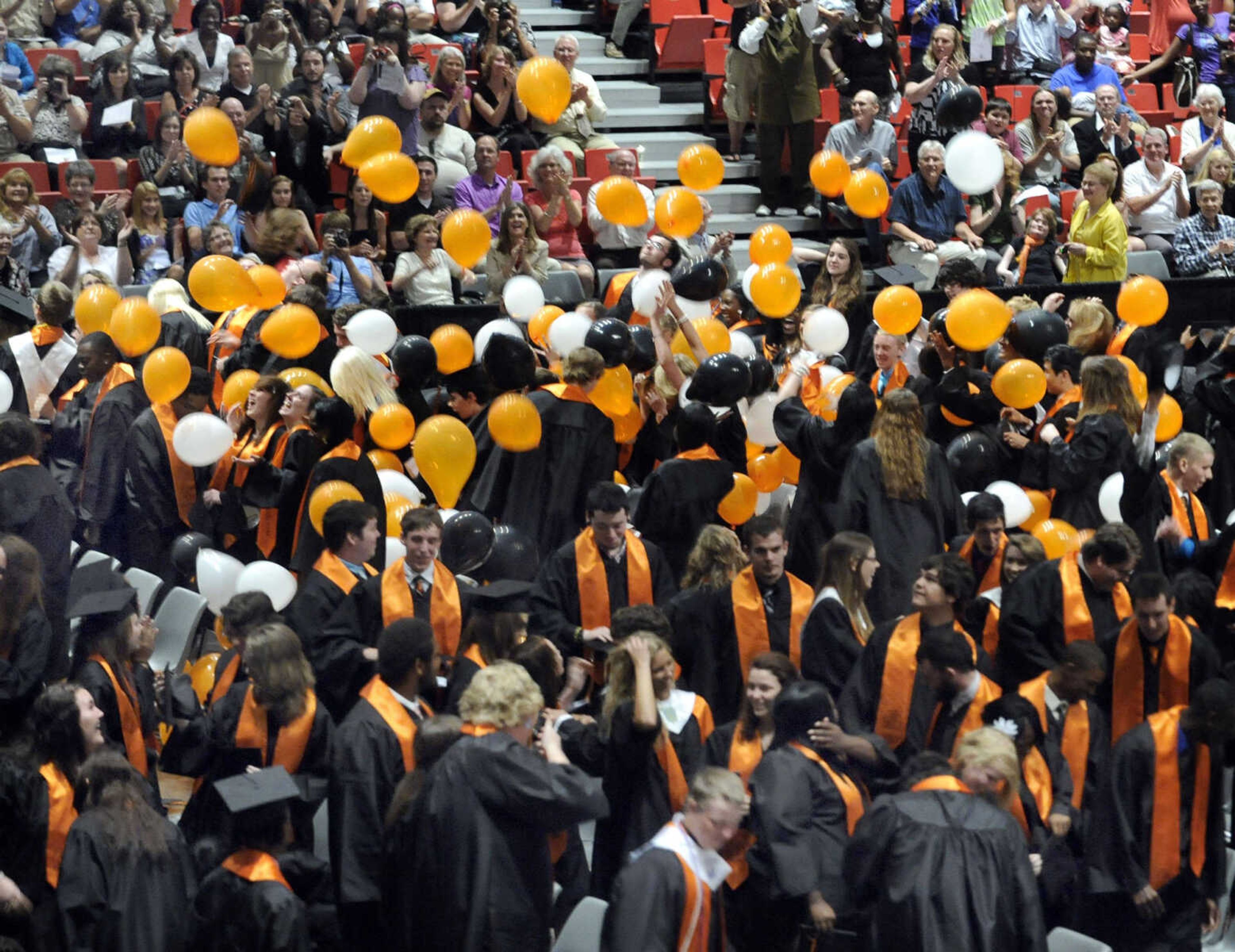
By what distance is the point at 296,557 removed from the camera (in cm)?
743

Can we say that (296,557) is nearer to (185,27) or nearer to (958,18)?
(185,27)

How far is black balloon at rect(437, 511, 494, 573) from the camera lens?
6.70m

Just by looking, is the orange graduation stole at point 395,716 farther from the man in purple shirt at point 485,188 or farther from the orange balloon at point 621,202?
the man in purple shirt at point 485,188

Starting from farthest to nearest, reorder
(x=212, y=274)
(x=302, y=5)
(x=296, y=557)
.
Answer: (x=302, y=5) → (x=212, y=274) → (x=296, y=557)

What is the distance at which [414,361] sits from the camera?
8.09 metres

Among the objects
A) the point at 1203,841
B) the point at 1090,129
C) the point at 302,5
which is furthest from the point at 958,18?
the point at 1203,841

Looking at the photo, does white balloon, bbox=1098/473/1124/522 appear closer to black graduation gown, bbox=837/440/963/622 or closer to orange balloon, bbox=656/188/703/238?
black graduation gown, bbox=837/440/963/622

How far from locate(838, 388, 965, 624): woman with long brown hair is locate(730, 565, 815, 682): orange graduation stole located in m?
0.70

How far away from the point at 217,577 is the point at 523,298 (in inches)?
93.5

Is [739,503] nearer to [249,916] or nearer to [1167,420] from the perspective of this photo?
[1167,420]

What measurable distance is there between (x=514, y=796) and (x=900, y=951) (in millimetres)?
1076

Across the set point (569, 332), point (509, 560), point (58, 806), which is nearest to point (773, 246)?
point (569, 332)

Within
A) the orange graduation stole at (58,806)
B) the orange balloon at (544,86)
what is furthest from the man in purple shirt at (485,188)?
the orange graduation stole at (58,806)

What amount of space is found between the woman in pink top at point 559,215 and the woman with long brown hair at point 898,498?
3.37 meters
